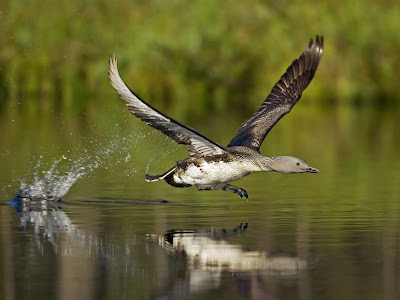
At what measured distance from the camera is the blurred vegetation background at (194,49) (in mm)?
36531

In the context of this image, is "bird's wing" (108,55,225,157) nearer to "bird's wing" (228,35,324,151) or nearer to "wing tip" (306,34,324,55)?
"bird's wing" (228,35,324,151)

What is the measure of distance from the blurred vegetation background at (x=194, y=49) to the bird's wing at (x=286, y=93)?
68.1ft

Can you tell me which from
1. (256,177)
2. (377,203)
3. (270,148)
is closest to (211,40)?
(270,148)

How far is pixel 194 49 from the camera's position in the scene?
37500mm

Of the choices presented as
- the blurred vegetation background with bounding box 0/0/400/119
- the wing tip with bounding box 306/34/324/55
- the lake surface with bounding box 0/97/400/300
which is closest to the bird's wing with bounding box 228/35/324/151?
the wing tip with bounding box 306/34/324/55

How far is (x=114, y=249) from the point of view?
33.4ft

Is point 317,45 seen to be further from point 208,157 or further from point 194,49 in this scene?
point 194,49

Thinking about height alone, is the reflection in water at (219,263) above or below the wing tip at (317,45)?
below

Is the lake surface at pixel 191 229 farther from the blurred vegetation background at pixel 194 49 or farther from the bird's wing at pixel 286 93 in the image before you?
the blurred vegetation background at pixel 194 49

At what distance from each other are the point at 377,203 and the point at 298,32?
2439 centimetres

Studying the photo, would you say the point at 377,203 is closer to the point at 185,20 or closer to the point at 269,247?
the point at 269,247

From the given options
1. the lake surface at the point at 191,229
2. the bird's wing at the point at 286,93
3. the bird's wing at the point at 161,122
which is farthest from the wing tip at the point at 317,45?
the bird's wing at the point at 161,122

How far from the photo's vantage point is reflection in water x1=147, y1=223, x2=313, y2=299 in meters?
8.55

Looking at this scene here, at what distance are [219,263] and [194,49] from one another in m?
28.3
